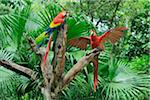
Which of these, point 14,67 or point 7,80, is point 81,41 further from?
point 7,80

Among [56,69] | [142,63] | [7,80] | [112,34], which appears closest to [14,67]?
[56,69]

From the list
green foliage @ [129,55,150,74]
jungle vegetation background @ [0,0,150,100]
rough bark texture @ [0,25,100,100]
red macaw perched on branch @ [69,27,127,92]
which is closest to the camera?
rough bark texture @ [0,25,100,100]

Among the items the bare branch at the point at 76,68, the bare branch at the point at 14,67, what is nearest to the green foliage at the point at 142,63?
the bare branch at the point at 76,68

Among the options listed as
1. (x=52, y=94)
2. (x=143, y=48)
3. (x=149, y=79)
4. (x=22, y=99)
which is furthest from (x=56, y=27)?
(x=143, y=48)

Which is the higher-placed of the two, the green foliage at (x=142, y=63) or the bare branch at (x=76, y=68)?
the green foliage at (x=142, y=63)

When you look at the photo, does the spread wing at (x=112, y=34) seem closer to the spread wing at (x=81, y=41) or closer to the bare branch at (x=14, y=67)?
the spread wing at (x=81, y=41)

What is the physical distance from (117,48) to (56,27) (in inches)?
116

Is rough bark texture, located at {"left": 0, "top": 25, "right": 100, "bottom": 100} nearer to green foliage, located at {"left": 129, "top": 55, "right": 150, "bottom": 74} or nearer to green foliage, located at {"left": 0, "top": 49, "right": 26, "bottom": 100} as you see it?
green foliage, located at {"left": 0, "top": 49, "right": 26, "bottom": 100}

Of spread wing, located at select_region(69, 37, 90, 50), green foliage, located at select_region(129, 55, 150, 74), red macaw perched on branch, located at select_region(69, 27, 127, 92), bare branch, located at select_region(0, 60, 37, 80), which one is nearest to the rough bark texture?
bare branch, located at select_region(0, 60, 37, 80)

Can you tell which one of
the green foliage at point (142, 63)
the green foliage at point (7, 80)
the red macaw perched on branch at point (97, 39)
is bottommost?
the green foliage at point (7, 80)

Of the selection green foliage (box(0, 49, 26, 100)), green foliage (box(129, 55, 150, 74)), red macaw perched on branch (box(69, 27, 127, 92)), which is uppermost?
red macaw perched on branch (box(69, 27, 127, 92))

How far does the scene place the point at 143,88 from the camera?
3.72 m

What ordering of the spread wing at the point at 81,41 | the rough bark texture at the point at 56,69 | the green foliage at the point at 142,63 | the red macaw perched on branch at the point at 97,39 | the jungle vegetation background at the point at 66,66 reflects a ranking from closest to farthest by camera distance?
the rough bark texture at the point at 56,69
the red macaw perched on branch at the point at 97,39
the spread wing at the point at 81,41
the jungle vegetation background at the point at 66,66
the green foliage at the point at 142,63

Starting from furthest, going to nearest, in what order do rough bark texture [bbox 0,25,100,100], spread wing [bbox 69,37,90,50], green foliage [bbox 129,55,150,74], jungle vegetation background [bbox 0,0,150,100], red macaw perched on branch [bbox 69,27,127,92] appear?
green foliage [bbox 129,55,150,74], jungle vegetation background [bbox 0,0,150,100], spread wing [bbox 69,37,90,50], red macaw perched on branch [bbox 69,27,127,92], rough bark texture [bbox 0,25,100,100]
